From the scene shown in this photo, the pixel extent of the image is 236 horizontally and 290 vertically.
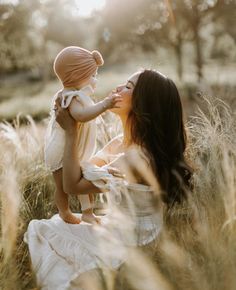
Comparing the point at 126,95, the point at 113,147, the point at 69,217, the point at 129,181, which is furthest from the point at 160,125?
the point at 69,217

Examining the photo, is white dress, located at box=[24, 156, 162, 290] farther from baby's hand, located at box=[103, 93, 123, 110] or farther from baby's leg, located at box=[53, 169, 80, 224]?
baby's hand, located at box=[103, 93, 123, 110]

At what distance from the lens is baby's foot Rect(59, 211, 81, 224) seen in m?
3.07

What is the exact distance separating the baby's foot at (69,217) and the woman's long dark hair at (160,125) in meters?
0.52

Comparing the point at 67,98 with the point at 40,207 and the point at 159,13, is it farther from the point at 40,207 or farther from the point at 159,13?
the point at 159,13

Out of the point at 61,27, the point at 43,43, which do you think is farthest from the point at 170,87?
the point at 61,27

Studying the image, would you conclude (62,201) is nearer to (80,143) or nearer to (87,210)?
(87,210)

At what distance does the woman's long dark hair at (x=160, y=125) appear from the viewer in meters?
2.86

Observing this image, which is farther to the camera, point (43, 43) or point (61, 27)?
point (61, 27)

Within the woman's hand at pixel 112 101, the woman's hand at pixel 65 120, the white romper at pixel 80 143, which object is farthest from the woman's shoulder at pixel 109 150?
the woman's hand at pixel 112 101

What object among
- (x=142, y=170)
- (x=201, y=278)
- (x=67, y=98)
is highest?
(x=67, y=98)

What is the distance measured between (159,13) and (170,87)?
40.9 feet

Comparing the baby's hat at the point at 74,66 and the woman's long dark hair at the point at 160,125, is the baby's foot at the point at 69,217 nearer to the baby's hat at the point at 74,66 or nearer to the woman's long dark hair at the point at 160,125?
the woman's long dark hair at the point at 160,125

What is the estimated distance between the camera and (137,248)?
278cm

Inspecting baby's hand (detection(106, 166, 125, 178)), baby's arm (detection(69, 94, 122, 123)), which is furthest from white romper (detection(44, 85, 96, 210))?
baby's hand (detection(106, 166, 125, 178))
